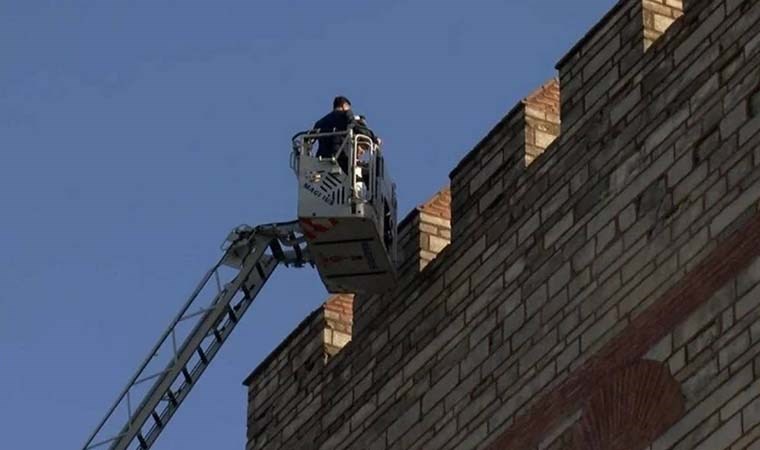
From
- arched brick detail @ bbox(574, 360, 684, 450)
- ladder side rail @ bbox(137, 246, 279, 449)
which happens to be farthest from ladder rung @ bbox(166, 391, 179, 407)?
arched brick detail @ bbox(574, 360, 684, 450)

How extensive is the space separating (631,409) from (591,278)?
1357mm

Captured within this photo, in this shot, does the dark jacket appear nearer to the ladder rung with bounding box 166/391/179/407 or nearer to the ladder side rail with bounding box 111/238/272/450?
the ladder side rail with bounding box 111/238/272/450

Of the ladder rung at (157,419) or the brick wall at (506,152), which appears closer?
the brick wall at (506,152)

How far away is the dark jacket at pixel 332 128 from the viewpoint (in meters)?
23.0

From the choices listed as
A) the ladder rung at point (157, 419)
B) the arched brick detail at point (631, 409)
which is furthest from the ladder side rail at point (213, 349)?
the arched brick detail at point (631, 409)

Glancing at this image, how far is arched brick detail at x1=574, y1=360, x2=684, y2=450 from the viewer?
17609 millimetres

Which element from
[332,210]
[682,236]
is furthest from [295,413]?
[682,236]

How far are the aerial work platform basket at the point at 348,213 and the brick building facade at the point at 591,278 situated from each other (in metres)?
0.22

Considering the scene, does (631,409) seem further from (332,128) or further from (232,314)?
(232,314)

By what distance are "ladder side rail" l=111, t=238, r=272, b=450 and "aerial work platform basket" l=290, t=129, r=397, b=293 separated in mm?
2456

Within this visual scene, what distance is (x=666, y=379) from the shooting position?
1772cm

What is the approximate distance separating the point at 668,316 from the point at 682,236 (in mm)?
554

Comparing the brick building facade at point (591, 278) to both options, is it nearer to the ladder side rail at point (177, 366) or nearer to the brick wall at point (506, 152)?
the brick wall at point (506, 152)

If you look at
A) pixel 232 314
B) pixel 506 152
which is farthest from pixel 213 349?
pixel 506 152
